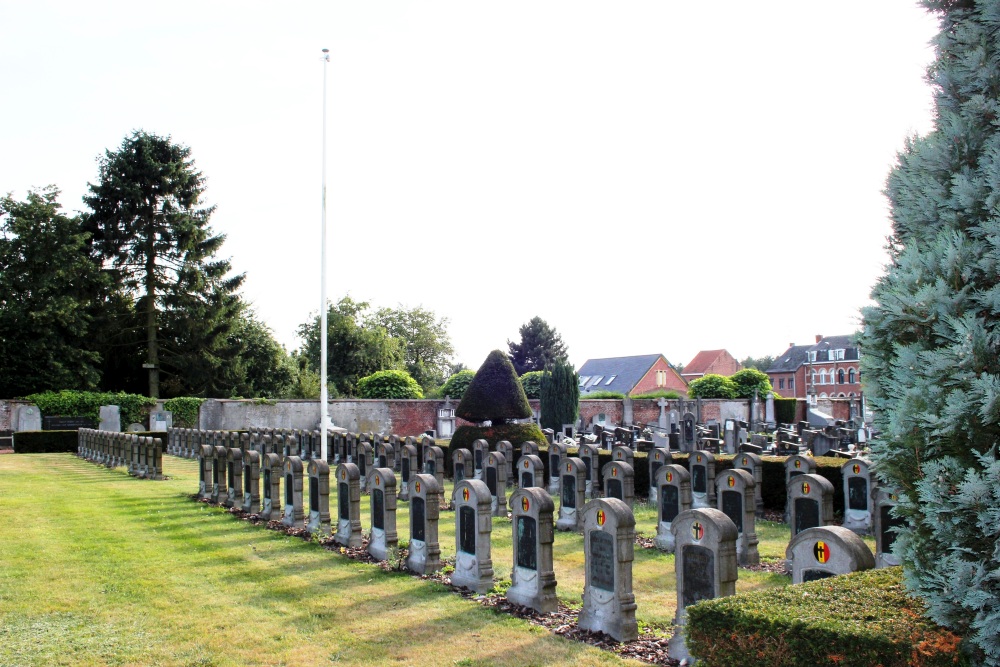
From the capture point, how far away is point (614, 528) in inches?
265

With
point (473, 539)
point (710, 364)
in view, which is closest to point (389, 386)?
point (473, 539)

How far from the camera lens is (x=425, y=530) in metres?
9.02

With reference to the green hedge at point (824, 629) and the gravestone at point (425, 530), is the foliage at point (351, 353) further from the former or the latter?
the green hedge at point (824, 629)

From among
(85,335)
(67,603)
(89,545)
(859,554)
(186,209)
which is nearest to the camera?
(859,554)

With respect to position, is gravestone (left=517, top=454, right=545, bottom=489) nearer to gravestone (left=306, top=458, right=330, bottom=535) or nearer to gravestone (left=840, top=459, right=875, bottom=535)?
gravestone (left=306, top=458, right=330, bottom=535)

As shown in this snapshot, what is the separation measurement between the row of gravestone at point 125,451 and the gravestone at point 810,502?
14973mm

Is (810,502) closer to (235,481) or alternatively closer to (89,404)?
(235,481)

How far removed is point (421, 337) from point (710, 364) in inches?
1194

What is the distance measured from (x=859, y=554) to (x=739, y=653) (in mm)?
2070

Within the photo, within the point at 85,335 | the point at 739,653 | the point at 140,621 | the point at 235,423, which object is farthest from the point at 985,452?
the point at 85,335

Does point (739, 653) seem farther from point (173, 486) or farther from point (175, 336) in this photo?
point (175, 336)

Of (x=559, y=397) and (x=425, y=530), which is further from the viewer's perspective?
(x=559, y=397)

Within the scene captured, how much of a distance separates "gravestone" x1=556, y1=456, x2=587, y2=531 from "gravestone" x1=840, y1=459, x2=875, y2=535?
3910mm

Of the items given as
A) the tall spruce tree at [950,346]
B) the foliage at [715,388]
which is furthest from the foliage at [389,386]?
the tall spruce tree at [950,346]
